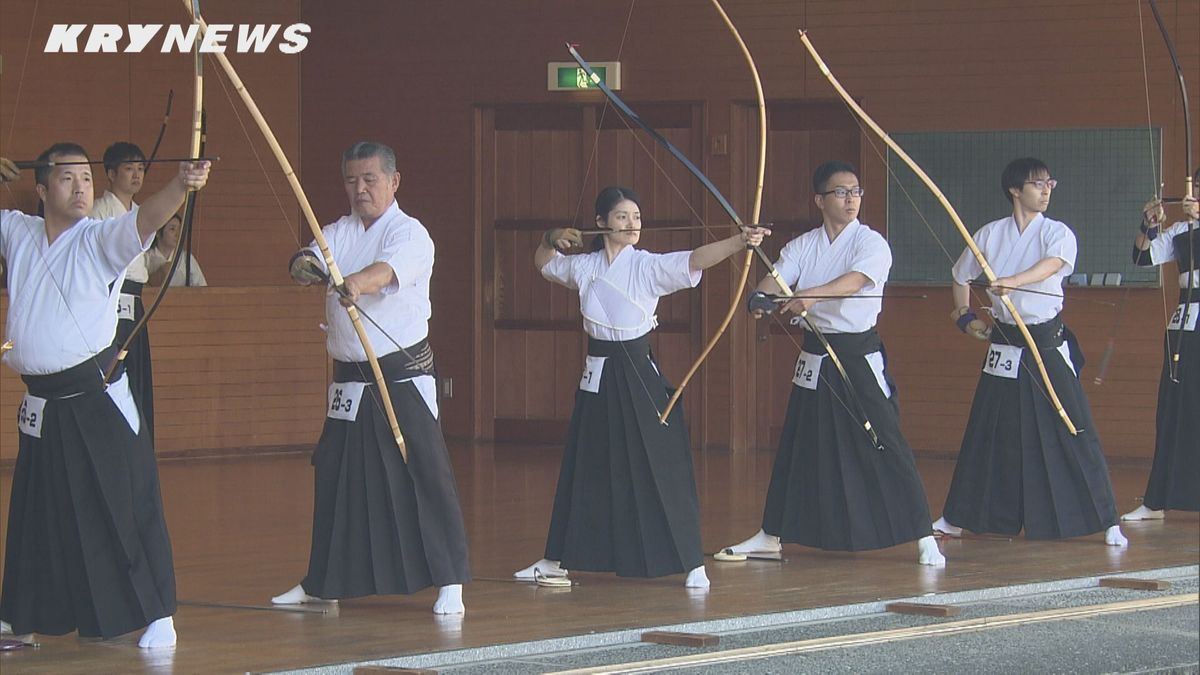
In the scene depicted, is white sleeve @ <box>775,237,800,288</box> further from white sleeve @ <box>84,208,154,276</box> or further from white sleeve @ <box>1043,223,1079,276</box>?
white sleeve @ <box>84,208,154,276</box>

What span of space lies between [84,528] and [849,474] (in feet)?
7.78

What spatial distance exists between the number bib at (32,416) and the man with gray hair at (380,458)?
0.75 m

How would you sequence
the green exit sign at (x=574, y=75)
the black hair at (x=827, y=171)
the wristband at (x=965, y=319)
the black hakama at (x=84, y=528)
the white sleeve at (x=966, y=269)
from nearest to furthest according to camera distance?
the black hakama at (x=84, y=528), the black hair at (x=827, y=171), the wristband at (x=965, y=319), the white sleeve at (x=966, y=269), the green exit sign at (x=574, y=75)

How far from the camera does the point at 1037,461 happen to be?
603 centimetres

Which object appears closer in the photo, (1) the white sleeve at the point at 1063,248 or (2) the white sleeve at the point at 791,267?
(2) the white sleeve at the point at 791,267

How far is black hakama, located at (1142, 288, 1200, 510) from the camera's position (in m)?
6.52

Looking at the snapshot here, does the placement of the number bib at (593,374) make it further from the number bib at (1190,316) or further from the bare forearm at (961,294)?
the number bib at (1190,316)

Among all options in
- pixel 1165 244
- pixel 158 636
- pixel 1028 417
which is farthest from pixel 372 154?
pixel 1165 244

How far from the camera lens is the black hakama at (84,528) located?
13.6 feet

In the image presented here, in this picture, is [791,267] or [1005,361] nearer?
[791,267]

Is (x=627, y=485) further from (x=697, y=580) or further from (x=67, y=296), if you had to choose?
(x=67, y=296)

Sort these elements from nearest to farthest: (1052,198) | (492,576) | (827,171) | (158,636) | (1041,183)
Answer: (158,636) < (492,576) < (827,171) < (1041,183) < (1052,198)

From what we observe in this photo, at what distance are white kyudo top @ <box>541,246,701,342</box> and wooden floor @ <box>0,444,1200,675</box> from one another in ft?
2.36

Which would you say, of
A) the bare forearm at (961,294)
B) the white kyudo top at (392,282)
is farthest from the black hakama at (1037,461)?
the white kyudo top at (392,282)
